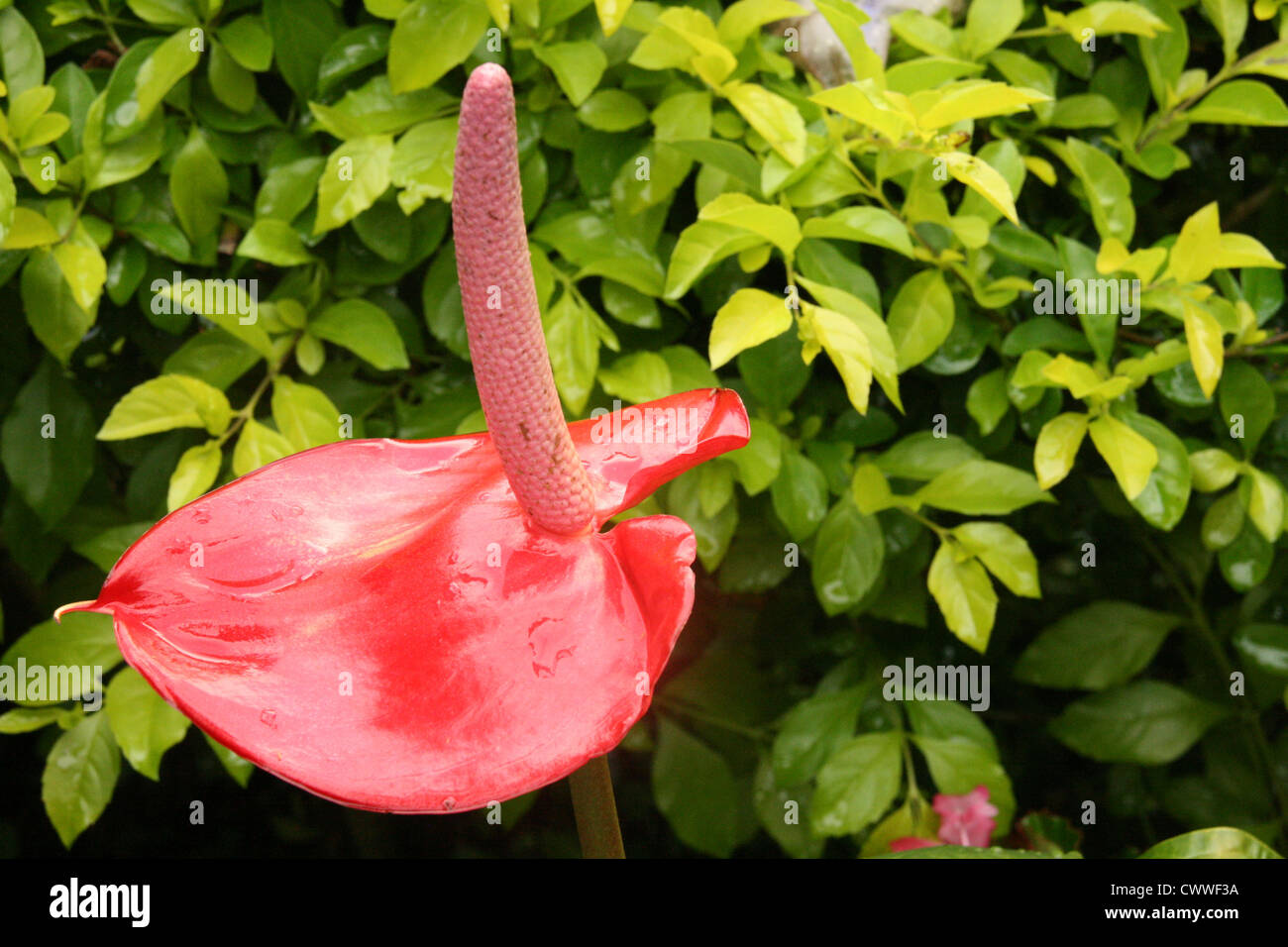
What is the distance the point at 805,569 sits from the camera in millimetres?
796

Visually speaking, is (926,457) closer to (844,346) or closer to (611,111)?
(844,346)

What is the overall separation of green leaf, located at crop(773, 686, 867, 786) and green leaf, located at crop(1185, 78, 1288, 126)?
40 centimetres

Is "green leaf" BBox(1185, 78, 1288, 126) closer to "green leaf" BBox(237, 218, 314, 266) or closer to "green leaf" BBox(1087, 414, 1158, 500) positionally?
"green leaf" BBox(1087, 414, 1158, 500)

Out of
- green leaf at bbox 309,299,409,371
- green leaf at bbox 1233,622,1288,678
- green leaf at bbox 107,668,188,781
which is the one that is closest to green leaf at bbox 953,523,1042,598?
green leaf at bbox 1233,622,1288,678

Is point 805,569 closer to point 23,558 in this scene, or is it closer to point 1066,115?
point 1066,115

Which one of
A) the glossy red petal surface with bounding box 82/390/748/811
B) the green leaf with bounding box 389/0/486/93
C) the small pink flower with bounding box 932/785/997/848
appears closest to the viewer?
the glossy red petal surface with bounding box 82/390/748/811

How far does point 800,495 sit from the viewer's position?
1.95ft

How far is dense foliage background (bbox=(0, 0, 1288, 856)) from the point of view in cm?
55

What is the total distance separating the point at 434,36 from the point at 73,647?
0.40 m

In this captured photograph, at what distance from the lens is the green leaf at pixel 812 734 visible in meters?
0.68

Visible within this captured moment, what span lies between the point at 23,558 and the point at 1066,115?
0.71 m

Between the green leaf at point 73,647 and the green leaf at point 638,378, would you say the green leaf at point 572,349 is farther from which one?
the green leaf at point 73,647

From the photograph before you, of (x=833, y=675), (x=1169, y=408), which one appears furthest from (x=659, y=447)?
(x=1169, y=408)

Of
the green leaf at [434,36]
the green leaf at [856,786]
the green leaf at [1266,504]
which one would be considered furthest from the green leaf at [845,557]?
the green leaf at [434,36]
